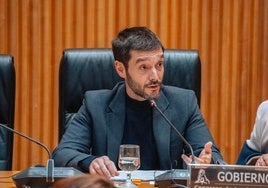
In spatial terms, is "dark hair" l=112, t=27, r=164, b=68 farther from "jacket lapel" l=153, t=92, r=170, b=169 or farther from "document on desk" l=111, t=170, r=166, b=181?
"document on desk" l=111, t=170, r=166, b=181

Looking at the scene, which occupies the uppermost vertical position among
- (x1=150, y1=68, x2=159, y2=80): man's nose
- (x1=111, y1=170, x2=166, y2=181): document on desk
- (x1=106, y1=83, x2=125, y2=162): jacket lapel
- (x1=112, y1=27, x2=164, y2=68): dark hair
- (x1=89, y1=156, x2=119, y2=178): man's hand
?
(x1=112, y1=27, x2=164, y2=68): dark hair

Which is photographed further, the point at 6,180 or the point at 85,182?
the point at 6,180

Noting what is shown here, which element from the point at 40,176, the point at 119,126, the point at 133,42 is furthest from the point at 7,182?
the point at 133,42

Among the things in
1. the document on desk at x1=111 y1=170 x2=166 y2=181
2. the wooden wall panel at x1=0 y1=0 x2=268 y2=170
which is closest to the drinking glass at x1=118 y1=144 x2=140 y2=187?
the document on desk at x1=111 y1=170 x2=166 y2=181

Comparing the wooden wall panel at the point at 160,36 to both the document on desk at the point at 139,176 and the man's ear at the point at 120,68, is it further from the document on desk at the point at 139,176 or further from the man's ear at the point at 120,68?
the document on desk at the point at 139,176

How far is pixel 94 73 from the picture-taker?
371cm

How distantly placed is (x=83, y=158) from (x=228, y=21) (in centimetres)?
232

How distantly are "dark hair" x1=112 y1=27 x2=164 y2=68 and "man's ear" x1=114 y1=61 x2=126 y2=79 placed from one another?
0.07 ft

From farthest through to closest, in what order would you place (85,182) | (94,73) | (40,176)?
(94,73)
(40,176)
(85,182)

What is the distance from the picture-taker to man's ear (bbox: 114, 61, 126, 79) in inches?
144

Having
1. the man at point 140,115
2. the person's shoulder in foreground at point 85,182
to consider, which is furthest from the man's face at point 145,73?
the person's shoulder in foreground at point 85,182

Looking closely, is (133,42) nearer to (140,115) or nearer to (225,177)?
(140,115)

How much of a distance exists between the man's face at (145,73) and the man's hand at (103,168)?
1.98 ft

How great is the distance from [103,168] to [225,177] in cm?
85
